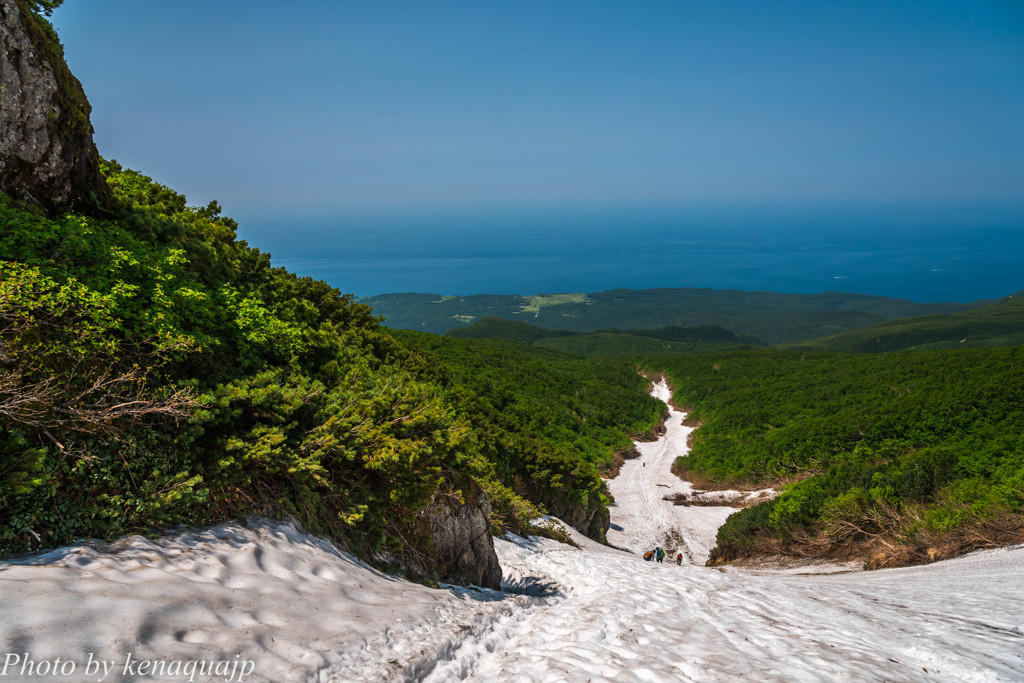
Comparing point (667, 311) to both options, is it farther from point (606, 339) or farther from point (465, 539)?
point (465, 539)

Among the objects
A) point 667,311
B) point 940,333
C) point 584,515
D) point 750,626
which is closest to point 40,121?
point 750,626

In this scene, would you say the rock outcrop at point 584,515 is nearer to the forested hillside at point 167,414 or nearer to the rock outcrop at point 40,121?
the forested hillside at point 167,414

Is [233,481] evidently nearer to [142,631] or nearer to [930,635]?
[142,631]

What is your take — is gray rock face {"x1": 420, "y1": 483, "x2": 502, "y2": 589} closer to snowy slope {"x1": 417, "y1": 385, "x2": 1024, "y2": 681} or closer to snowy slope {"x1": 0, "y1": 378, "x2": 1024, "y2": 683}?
snowy slope {"x1": 0, "y1": 378, "x2": 1024, "y2": 683}

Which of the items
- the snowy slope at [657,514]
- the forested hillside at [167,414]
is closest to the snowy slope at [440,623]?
the forested hillside at [167,414]

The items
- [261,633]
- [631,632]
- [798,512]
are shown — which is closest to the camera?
[261,633]

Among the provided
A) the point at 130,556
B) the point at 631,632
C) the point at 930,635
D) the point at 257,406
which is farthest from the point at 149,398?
the point at 930,635

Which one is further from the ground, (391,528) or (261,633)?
(261,633)
